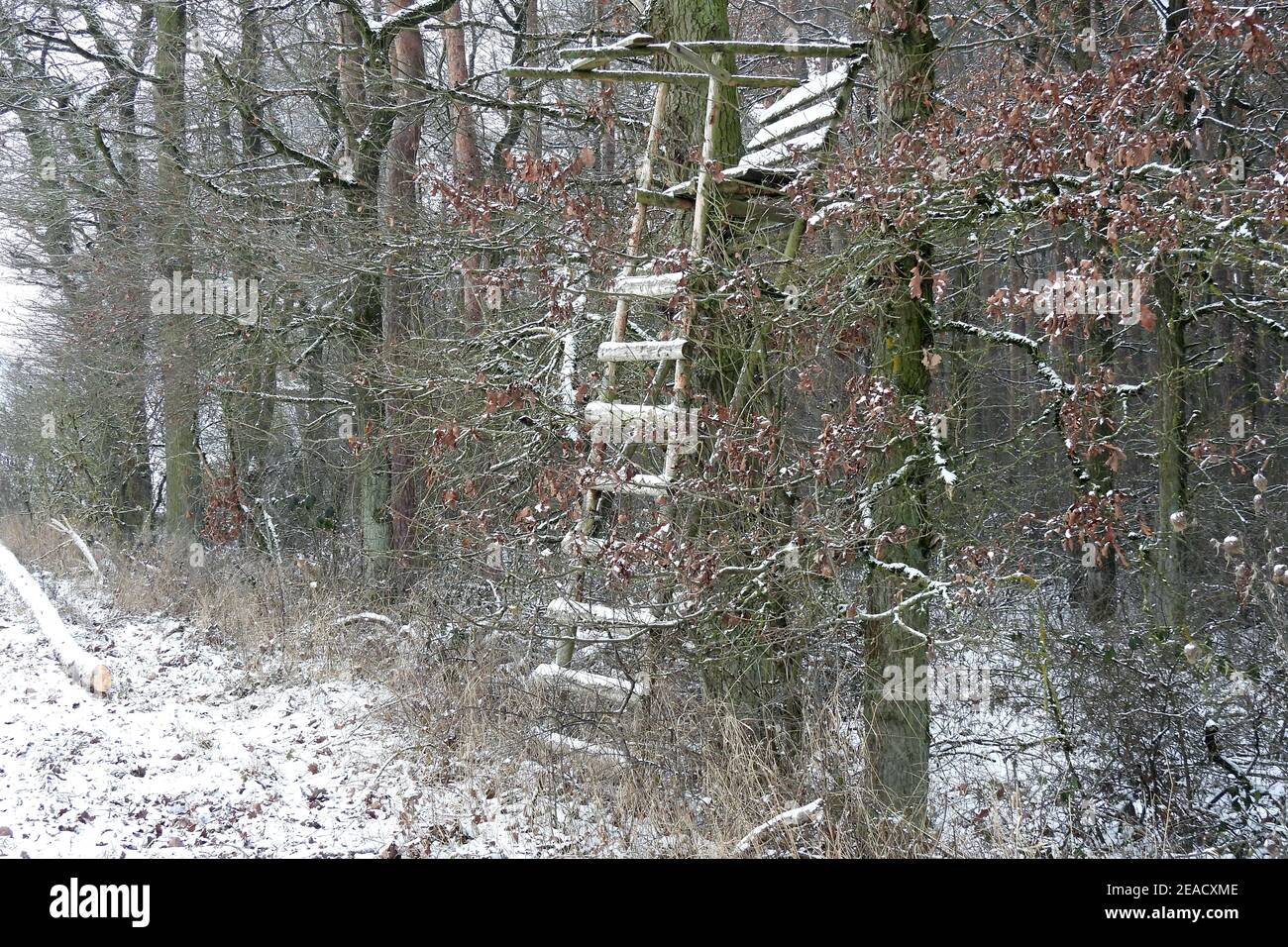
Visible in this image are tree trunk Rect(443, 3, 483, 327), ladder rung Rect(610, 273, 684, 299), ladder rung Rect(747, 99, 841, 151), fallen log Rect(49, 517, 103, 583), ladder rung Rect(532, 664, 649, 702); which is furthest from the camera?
fallen log Rect(49, 517, 103, 583)

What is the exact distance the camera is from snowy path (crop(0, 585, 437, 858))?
5.77m

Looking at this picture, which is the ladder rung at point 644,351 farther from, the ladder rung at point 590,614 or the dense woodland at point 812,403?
the ladder rung at point 590,614

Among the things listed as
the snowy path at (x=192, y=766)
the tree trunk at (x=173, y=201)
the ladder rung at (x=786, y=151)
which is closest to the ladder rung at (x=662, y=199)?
the ladder rung at (x=786, y=151)

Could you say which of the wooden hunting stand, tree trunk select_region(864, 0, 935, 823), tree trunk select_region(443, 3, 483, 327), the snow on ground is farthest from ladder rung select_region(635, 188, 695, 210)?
the snow on ground

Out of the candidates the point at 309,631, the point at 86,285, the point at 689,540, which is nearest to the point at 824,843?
the point at 689,540

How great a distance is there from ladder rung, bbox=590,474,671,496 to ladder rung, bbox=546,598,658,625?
705 mm

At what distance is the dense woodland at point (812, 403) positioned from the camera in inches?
212

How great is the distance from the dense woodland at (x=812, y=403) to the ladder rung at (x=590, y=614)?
57mm

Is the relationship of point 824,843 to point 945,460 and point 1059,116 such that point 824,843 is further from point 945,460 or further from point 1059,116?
point 1059,116

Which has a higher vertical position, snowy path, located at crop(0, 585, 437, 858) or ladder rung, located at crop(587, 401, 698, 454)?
ladder rung, located at crop(587, 401, 698, 454)

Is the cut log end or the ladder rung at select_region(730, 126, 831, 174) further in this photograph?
the cut log end

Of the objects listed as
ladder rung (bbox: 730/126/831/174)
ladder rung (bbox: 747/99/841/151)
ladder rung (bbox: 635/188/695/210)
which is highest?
ladder rung (bbox: 747/99/841/151)

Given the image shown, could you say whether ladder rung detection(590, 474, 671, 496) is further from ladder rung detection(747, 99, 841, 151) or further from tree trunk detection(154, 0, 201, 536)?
tree trunk detection(154, 0, 201, 536)

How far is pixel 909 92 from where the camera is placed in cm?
614
